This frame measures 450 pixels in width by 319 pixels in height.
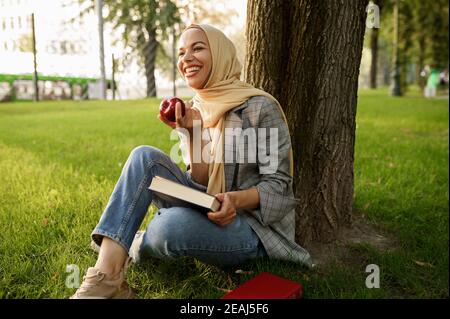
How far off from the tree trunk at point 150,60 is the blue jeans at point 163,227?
526 cm

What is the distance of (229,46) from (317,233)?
1135 mm

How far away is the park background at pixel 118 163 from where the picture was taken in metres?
2.00

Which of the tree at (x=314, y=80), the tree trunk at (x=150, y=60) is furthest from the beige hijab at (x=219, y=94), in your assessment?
the tree trunk at (x=150, y=60)

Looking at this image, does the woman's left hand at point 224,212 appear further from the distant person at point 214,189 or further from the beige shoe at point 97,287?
the beige shoe at point 97,287

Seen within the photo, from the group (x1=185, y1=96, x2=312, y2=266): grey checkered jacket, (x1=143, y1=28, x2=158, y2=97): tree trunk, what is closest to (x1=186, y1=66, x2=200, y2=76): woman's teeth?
(x1=185, y1=96, x2=312, y2=266): grey checkered jacket

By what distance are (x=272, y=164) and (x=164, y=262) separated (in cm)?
72

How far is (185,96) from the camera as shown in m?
7.31

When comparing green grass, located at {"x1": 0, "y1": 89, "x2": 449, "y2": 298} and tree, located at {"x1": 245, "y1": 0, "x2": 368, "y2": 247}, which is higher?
tree, located at {"x1": 245, "y1": 0, "x2": 368, "y2": 247}

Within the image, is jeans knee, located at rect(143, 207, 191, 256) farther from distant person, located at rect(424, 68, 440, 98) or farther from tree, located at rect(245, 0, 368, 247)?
distant person, located at rect(424, 68, 440, 98)

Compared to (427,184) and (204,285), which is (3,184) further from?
(427,184)

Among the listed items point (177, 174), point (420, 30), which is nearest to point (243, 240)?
point (177, 174)

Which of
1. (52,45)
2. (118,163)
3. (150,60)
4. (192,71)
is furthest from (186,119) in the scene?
(150,60)

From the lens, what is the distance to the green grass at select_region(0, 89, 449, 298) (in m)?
1.95

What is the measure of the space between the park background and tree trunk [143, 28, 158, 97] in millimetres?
33
